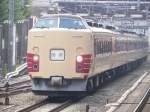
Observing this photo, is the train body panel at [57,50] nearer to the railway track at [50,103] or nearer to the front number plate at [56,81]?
the front number plate at [56,81]

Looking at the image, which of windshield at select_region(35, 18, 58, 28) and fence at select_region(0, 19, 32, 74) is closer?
windshield at select_region(35, 18, 58, 28)

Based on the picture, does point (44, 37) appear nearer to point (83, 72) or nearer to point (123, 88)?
point (83, 72)

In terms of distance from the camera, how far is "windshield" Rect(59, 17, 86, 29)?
68.3ft

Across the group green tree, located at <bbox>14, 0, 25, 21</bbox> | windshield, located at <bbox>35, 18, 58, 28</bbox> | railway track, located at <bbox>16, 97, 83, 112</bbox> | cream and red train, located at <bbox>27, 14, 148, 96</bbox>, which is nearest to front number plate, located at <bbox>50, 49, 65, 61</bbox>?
cream and red train, located at <bbox>27, 14, 148, 96</bbox>

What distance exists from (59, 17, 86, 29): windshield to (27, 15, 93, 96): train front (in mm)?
218

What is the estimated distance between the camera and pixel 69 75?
2019 centimetres

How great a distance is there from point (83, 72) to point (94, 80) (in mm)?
3365

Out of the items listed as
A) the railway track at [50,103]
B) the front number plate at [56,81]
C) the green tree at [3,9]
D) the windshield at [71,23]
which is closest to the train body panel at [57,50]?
the front number plate at [56,81]

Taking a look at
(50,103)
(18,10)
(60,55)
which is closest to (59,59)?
(60,55)

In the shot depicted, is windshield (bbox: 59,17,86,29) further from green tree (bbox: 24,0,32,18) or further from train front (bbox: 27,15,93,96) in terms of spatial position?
green tree (bbox: 24,0,32,18)

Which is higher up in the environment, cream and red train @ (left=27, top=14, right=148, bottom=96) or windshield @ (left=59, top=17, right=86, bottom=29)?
windshield @ (left=59, top=17, right=86, bottom=29)

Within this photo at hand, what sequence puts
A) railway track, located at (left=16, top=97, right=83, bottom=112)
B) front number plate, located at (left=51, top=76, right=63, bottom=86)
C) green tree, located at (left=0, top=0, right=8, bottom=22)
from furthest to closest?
green tree, located at (left=0, top=0, right=8, bottom=22), front number plate, located at (left=51, top=76, right=63, bottom=86), railway track, located at (left=16, top=97, right=83, bottom=112)

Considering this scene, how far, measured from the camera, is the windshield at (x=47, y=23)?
2080 centimetres

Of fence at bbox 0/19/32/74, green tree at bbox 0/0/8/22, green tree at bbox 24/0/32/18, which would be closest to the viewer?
green tree at bbox 0/0/8/22
